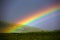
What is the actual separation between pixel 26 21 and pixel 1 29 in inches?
16.0

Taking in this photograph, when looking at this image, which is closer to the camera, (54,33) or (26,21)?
(54,33)

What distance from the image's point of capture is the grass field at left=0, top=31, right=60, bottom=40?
4.13ft

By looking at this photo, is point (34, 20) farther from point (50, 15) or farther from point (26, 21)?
point (50, 15)

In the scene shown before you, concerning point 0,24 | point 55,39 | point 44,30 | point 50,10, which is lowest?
point 55,39

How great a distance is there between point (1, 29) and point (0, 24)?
0.08 metres

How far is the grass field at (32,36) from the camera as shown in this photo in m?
1.26

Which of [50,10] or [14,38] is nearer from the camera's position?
[14,38]

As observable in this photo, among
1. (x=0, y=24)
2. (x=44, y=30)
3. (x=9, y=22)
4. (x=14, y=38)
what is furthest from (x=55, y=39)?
(x=0, y=24)

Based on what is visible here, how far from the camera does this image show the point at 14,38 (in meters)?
1.27

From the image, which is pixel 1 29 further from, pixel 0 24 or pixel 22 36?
pixel 22 36

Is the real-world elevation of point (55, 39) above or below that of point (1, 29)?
below

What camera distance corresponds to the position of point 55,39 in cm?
126

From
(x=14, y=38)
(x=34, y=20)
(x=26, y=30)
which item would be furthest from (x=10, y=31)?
(x=34, y=20)

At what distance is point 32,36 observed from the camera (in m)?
1.27
